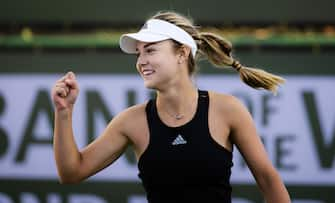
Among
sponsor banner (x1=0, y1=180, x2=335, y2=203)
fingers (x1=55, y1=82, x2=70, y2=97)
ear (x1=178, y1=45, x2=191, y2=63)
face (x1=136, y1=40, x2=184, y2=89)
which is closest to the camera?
fingers (x1=55, y1=82, x2=70, y2=97)

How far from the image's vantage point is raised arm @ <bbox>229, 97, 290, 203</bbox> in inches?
119

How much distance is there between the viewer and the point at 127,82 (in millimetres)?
5125

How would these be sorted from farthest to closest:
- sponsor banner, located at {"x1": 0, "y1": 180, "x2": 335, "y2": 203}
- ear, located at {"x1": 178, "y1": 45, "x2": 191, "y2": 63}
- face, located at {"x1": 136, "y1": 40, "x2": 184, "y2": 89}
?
sponsor banner, located at {"x1": 0, "y1": 180, "x2": 335, "y2": 203} → ear, located at {"x1": 178, "y1": 45, "x2": 191, "y2": 63} → face, located at {"x1": 136, "y1": 40, "x2": 184, "y2": 89}

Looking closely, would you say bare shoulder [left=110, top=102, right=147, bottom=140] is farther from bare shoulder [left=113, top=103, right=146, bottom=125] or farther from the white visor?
the white visor

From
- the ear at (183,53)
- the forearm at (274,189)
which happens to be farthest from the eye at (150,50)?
the forearm at (274,189)

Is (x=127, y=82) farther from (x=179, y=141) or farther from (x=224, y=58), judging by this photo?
(x=179, y=141)

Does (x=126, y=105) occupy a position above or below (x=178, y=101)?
below

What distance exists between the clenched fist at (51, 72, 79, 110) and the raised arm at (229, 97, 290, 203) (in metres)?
0.59

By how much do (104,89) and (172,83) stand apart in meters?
2.09

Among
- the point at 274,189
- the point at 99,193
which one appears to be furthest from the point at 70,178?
the point at 99,193

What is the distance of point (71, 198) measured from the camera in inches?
201

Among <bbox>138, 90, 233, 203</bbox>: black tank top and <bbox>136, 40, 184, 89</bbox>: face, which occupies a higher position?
<bbox>136, 40, 184, 89</bbox>: face

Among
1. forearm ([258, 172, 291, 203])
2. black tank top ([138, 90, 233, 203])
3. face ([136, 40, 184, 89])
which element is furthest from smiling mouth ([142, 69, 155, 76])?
forearm ([258, 172, 291, 203])

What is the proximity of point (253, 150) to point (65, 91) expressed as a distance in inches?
28.8
